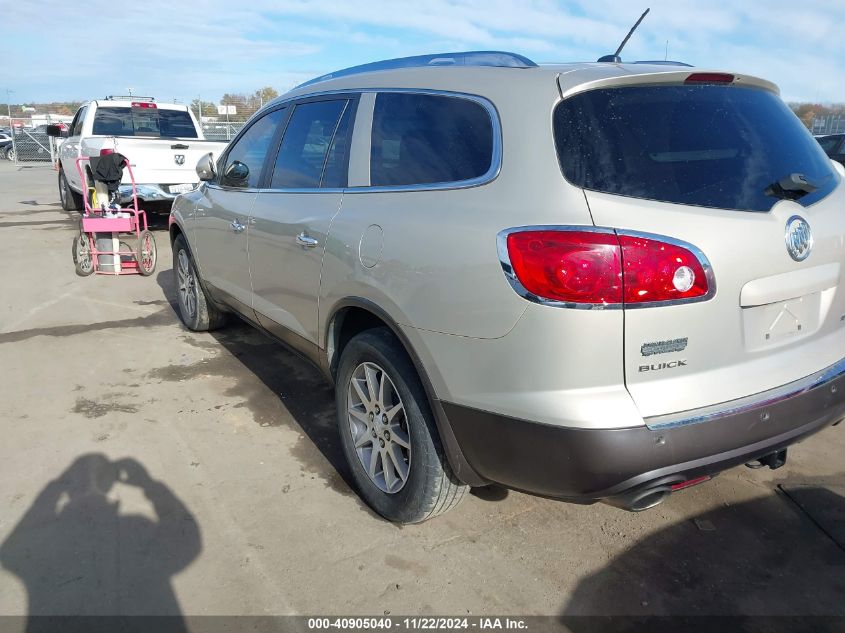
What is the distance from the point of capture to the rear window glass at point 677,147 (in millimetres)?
2070

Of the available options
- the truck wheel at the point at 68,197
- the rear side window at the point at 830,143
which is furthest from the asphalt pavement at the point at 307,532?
the rear side window at the point at 830,143

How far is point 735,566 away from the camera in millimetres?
2615

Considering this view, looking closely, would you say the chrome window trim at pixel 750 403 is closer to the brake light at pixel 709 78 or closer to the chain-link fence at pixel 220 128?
the brake light at pixel 709 78

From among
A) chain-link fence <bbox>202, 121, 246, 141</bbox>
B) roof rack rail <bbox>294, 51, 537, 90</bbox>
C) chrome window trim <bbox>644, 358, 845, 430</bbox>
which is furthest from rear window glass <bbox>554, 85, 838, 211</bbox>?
chain-link fence <bbox>202, 121, 246, 141</bbox>

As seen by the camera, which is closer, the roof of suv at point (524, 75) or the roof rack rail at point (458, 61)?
the roof of suv at point (524, 75)

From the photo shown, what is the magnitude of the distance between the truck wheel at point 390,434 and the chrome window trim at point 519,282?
27.5 inches

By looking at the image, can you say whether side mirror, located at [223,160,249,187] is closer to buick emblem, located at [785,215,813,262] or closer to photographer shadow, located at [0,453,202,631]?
photographer shadow, located at [0,453,202,631]

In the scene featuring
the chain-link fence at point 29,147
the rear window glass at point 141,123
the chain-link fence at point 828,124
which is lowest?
the rear window glass at point 141,123

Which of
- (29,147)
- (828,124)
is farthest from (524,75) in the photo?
(29,147)

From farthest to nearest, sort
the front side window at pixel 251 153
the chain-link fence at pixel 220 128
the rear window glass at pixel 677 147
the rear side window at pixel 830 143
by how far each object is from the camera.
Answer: the chain-link fence at pixel 220 128
the rear side window at pixel 830 143
the front side window at pixel 251 153
the rear window glass at pixel 677 147

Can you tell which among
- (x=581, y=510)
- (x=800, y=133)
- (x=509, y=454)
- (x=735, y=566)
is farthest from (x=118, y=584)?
(x=800, y=133)

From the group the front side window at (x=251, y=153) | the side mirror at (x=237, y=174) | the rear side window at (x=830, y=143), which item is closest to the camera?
the front side window at (x=251, y=153)

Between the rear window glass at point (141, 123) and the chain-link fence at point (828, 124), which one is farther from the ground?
the chain-link fence at point (828, 124)

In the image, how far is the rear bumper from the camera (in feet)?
6.55
